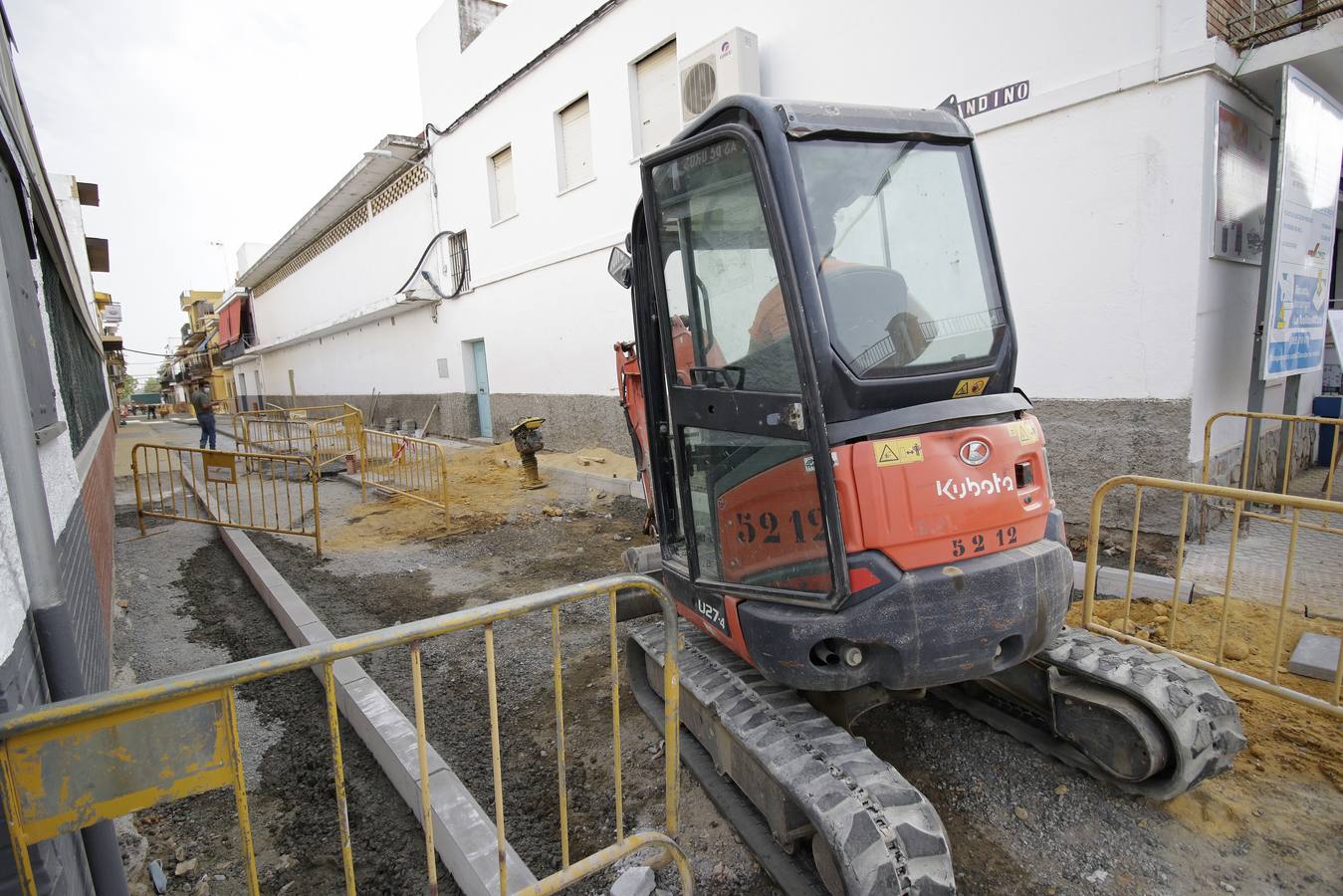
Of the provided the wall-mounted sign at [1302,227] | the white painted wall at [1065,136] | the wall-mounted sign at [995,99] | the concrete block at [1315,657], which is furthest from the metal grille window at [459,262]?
the concrete block at [1315,657]

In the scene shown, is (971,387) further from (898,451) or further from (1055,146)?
(1055,146)

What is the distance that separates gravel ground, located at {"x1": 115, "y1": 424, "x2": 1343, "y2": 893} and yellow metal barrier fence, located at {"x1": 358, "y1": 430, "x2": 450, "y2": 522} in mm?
4715

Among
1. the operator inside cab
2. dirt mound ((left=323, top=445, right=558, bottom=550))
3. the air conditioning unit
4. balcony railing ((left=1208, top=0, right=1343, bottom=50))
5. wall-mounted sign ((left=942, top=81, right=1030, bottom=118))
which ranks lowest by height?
dirt mound ((left=323, top=445, right=558, bottom=550))

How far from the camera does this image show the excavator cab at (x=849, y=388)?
243cm

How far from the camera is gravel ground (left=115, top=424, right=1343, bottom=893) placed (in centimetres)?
260

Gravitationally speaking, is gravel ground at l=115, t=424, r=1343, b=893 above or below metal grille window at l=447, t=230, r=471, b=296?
below

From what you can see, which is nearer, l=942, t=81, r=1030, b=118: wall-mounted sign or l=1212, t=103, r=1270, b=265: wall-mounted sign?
l=1212, t=103, r=1270, b=265: wall-mounted sign

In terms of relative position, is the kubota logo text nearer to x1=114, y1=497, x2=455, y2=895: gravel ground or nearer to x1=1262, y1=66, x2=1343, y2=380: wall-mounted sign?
x1=114, y1=497, x2=455, y2=895: gravel ground

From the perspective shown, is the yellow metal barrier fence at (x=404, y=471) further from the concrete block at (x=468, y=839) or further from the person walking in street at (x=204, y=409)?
the person walking in street at (x=204, y=409)

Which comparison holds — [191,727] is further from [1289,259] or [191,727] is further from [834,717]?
[1289,259]

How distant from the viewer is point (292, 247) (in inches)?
1128

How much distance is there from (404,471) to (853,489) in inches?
409

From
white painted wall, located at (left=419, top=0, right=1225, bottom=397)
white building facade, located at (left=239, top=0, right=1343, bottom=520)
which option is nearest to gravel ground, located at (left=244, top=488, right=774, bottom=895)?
white building facade, located at (left=239, top=0, right=1343, bottom=520)

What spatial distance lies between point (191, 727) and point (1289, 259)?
27.0ft
